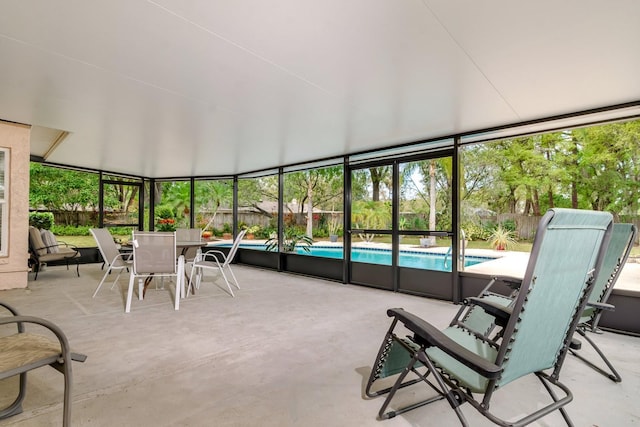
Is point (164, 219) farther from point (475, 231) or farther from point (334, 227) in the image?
point (475, 231)

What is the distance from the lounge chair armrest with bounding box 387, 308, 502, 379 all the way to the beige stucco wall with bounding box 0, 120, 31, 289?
18.6ft

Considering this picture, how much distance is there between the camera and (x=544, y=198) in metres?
5.57

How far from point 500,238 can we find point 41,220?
9970 mm

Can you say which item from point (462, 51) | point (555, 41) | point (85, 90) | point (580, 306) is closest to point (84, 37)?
point (85, 90)

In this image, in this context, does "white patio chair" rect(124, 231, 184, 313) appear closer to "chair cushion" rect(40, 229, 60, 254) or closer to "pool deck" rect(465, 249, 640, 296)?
"chair cushion" rect(40, 229, 60, 254)

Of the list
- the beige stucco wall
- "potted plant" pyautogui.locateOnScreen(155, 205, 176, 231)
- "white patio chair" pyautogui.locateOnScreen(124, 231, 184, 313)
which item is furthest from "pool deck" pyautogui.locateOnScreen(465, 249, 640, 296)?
"potted plant" pyautogui.locateOnScreen(155, 205, 176, 231)

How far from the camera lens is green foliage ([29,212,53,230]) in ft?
24.7

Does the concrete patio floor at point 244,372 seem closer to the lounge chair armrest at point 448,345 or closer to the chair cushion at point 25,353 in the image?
the chair cushion at point 25,353

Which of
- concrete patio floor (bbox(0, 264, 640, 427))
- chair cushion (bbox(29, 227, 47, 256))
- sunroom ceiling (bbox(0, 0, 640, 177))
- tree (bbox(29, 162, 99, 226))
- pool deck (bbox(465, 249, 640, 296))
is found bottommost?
concrete patio floor (bbox(0, 264, 640, 427))

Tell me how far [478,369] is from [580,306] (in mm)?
705

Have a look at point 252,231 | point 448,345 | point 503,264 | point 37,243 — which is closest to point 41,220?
point 37,243

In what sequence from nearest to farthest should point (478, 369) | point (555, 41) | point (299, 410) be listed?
point (478, 369) < point (299, 410) < point (555, 41)

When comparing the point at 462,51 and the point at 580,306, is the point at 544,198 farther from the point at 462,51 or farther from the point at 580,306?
the point at 580,306

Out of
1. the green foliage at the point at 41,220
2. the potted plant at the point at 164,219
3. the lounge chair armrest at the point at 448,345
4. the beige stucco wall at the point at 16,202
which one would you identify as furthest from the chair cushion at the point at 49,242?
the lounge chair armrest at the point at 448,345
